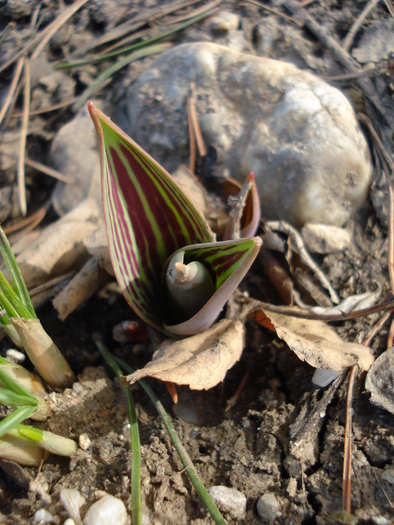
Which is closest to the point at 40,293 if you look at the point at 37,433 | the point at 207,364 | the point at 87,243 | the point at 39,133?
the point at 87,243

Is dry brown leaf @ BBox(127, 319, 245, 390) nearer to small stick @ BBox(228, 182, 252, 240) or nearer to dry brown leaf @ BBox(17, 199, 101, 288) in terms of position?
small stick @ BBox(228, 182, 252, 240)

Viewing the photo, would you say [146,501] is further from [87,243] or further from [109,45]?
[109,45]

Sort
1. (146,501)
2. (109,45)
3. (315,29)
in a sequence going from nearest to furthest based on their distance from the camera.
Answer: (146,501) → (315,29) → (109,45)

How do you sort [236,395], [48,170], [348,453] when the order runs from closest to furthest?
[348,453] < [236,395] < [48,170]

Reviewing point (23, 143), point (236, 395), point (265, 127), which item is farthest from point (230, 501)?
point (23, 143)

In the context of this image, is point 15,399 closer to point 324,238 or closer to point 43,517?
point 43,517

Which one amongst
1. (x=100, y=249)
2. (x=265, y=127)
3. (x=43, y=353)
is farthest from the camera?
(x=265, y=127)
